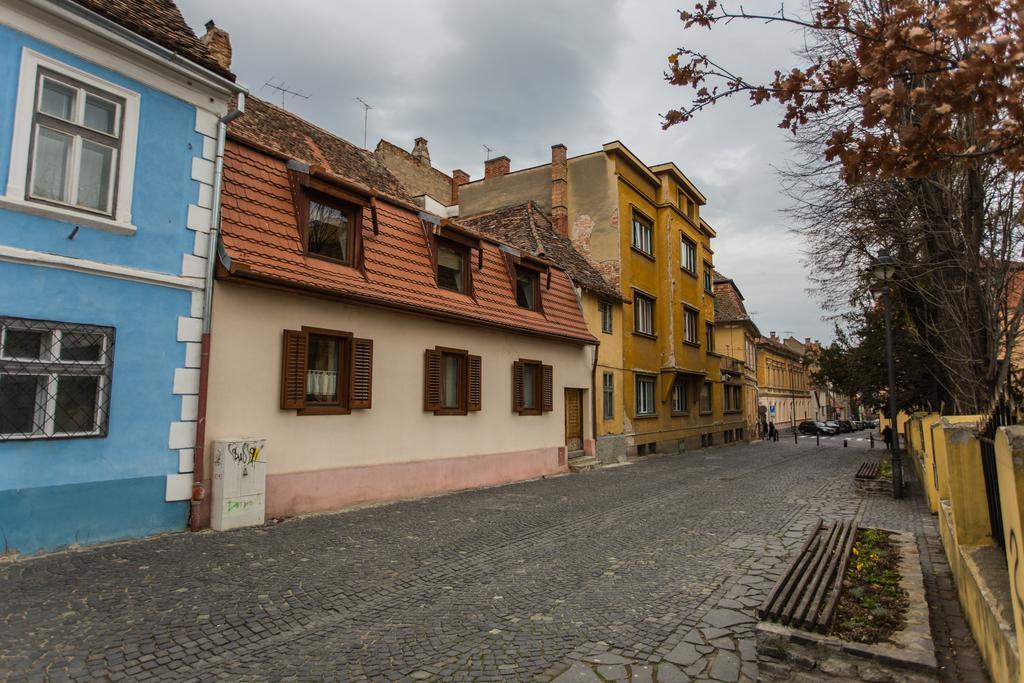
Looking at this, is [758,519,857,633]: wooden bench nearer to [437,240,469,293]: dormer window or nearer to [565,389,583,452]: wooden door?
[437,240,469,293]: dormer window

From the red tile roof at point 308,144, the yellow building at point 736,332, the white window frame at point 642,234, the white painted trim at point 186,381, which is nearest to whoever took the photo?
the white painted trim at point 186,381

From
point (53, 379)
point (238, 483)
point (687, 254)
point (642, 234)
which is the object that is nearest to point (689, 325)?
point (687, 254)

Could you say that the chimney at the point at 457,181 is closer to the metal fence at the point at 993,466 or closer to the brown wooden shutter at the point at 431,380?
the brown wooden shutter at the point at 431,380

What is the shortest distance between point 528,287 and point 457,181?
13050mm

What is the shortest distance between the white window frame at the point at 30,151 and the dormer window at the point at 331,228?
3059mm

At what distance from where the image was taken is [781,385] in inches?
2392

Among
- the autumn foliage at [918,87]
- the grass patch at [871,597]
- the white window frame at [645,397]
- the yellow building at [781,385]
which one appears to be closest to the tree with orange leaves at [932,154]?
the autumn foliage at [918,87]

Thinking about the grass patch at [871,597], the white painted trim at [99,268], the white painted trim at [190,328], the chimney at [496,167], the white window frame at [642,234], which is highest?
the chimney at [496,167]

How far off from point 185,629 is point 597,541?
4999 millimetres

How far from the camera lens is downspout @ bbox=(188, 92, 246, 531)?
26.5 ft

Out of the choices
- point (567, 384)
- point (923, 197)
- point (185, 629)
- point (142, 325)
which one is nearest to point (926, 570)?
point (923, 197)

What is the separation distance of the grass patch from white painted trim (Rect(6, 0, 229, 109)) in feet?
33.0

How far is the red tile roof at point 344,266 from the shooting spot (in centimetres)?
924

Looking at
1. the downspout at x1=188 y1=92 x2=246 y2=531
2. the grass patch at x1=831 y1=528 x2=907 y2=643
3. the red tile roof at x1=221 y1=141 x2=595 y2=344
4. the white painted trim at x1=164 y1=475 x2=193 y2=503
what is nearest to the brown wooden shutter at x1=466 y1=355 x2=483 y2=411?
the red tile roof at x1=221 y1=141 x2=595 y2=344
